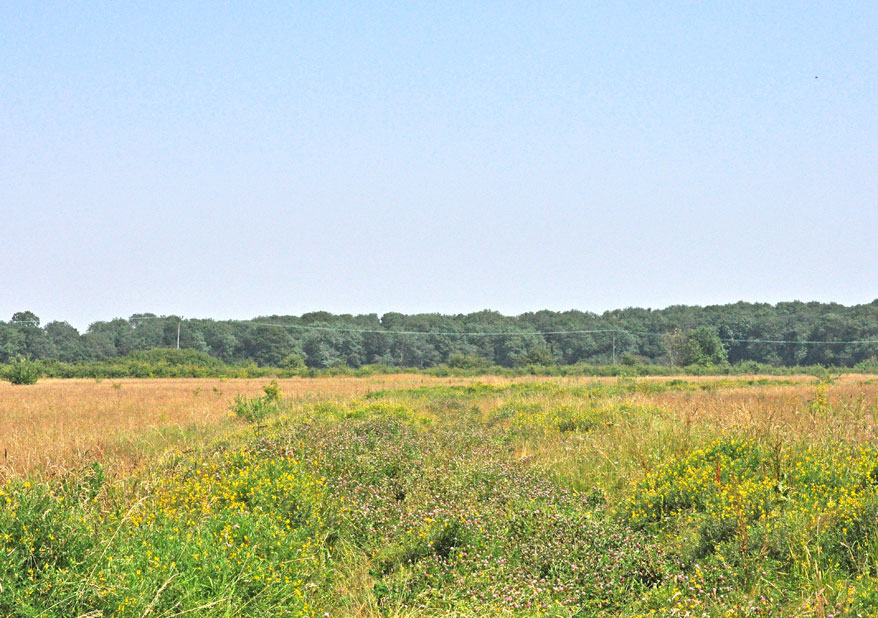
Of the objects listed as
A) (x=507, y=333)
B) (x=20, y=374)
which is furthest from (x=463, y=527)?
(x=507, y=333)

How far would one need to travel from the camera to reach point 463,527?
6445 mm

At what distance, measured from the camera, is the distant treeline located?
3482 inches

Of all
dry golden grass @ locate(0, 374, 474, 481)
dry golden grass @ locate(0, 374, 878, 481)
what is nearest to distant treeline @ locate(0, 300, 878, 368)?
dry golden grass @ locate(0, 374, 474, 481)

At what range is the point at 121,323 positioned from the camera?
326 ft

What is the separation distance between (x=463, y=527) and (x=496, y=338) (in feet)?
332

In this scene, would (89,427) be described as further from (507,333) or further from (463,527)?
(507,333)

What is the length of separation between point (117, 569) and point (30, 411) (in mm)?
18144

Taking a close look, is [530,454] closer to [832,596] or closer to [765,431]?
[765,431]

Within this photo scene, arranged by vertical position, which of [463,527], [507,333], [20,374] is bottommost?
[463,527]

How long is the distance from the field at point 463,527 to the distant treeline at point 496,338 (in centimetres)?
6880

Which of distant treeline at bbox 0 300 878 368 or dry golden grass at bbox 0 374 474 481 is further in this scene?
distant treeline at bbox 0 300 878 368

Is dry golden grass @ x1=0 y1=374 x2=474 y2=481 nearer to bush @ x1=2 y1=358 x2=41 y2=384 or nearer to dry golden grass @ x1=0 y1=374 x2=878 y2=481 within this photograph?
dry golden grass @ x1=0 y1=374 x2=878 y2=481

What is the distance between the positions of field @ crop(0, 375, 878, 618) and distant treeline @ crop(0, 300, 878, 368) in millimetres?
68797

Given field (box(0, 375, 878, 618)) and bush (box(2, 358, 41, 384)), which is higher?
bush (box(2, 358, 41, 384))
